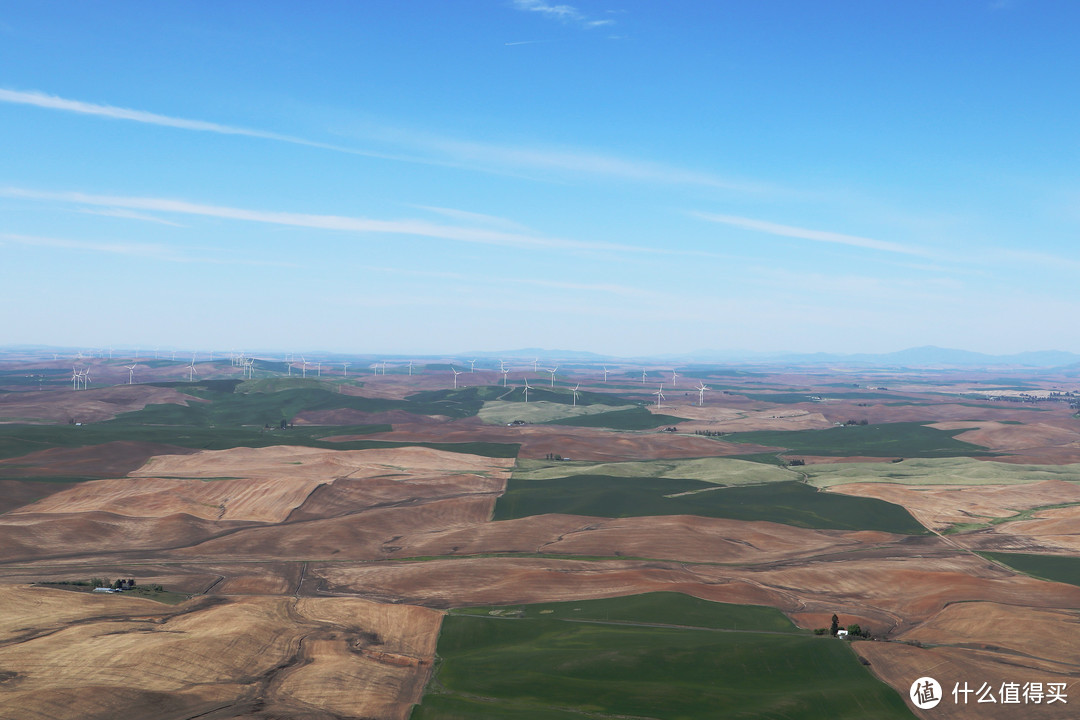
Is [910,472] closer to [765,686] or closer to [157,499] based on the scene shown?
[765,686]

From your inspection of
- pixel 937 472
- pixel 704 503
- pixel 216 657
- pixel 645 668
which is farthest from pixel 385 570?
pixel 937 472

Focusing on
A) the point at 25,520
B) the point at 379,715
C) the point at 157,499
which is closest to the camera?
the point at 379,715

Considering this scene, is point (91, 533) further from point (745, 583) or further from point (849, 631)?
point (849, 631)

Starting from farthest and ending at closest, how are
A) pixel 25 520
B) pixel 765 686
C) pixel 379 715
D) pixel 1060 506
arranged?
pixel 1060 506 → pixel 25 520 → pixel 765 686 → pixel 379 715

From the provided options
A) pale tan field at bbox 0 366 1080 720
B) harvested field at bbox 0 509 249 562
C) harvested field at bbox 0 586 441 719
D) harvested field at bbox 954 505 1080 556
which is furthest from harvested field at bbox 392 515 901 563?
harvested field at bbox 0 509 249 562

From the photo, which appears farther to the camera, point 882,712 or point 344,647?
point 344,647

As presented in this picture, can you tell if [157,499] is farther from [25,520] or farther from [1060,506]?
[1060,506]

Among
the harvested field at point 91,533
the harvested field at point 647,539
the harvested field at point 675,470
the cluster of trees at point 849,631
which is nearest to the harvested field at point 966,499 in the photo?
the harvested field at point 675,470

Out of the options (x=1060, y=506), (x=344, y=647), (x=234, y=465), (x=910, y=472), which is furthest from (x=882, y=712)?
(x=234, y=465)
